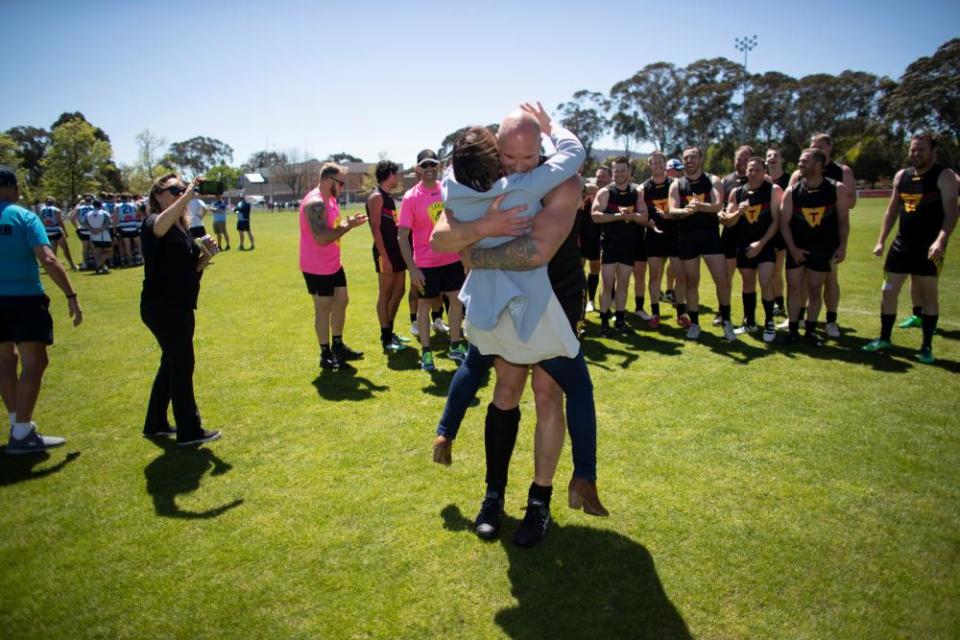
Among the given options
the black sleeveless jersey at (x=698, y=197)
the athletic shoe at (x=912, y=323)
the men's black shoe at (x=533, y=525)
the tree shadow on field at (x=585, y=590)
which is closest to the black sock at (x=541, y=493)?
the men's black shoe at (x=533, y=525)

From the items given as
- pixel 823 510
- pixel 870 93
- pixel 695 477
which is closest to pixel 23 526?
pixel 695 477

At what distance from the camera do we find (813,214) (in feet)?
22.8

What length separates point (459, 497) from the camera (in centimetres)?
377

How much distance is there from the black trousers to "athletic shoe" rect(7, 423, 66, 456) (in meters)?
0.92

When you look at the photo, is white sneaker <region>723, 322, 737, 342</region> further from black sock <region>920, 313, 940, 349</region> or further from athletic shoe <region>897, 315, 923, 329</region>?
athletic shoe <region>897, 315, 923, 329</region>

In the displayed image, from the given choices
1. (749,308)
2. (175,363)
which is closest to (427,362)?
(175,363)

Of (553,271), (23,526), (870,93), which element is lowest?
(23,526)

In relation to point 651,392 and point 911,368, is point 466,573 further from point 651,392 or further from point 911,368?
point 911,368

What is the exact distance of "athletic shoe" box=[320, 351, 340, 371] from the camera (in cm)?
686

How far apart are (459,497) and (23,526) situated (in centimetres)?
298

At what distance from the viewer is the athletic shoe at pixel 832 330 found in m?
7.48

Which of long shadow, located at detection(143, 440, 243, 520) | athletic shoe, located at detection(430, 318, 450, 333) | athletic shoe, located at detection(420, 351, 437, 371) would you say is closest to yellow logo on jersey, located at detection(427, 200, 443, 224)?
athletic shoe, located at detection(420, 351, 437, 371)

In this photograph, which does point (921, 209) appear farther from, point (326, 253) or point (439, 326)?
point (326, 253)

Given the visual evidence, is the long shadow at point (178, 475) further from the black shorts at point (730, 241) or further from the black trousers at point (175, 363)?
the black shorts at point (730, 241)
